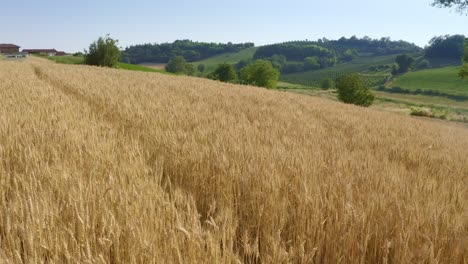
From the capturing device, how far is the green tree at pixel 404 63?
131 m

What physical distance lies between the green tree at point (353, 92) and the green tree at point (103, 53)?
41672 millimetres

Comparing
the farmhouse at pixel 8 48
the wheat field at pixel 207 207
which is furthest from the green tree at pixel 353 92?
the farmhouse at pixel 8 48

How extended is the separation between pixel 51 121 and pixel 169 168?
6.82 feet

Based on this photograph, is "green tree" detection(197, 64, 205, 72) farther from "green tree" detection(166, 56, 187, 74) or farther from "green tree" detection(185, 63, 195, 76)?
"green tree" detection(166, 56, 187, 74)

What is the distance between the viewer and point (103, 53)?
58938mm

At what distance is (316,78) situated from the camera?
146 metres

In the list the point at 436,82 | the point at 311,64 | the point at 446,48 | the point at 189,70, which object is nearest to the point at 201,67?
the point at 189,70

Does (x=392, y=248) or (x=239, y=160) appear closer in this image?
(x=392, y=248)

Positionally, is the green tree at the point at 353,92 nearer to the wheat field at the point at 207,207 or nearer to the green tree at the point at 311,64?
the wheat field at the point at 207,207

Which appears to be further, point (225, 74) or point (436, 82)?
point (436, 82)

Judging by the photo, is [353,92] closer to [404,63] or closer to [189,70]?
[404,63]

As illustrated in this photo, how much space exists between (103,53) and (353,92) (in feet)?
148

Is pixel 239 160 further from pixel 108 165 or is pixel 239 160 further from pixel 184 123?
pixel 184 123

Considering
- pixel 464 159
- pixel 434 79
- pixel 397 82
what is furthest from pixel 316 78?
pixel 464 159
